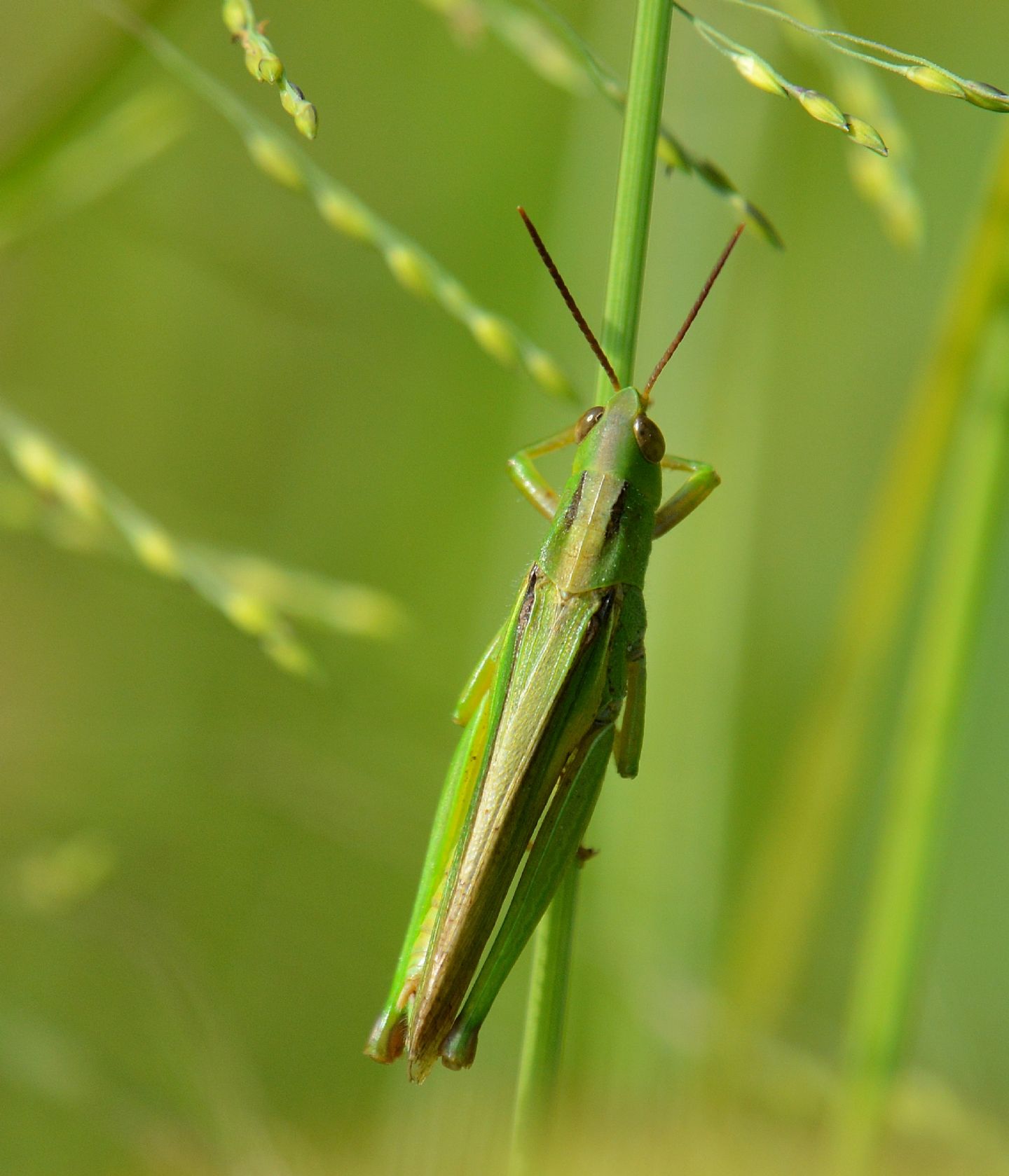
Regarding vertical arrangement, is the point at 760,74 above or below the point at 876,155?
above

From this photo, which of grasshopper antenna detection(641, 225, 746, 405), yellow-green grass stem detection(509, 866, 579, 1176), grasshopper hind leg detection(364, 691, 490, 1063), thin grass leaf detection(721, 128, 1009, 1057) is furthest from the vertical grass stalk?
thin grass leaf detection(721, 128, 1009, 1057)

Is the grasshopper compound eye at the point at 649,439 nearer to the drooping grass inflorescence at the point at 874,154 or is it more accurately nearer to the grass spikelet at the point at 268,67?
the drooping grass inflorescence at the point at 874,154

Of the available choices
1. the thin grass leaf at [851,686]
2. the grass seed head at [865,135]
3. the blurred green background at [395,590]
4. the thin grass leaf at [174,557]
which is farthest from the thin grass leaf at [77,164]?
the thin grass leaf at [851,686]

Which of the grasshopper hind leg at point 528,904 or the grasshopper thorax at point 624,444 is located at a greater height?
the grasshopper thorax at point 624,444

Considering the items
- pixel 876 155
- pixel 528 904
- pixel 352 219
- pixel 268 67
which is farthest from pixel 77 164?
pixel 528 904

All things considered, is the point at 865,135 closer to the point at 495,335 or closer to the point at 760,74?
the point at 760,74

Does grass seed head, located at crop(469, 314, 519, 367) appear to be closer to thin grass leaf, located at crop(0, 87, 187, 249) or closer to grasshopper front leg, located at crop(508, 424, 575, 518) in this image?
grasshopper front leg, located at crop(508, 424, 575, 518)

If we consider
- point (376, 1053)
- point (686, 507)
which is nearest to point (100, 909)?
point (376, 1053)
